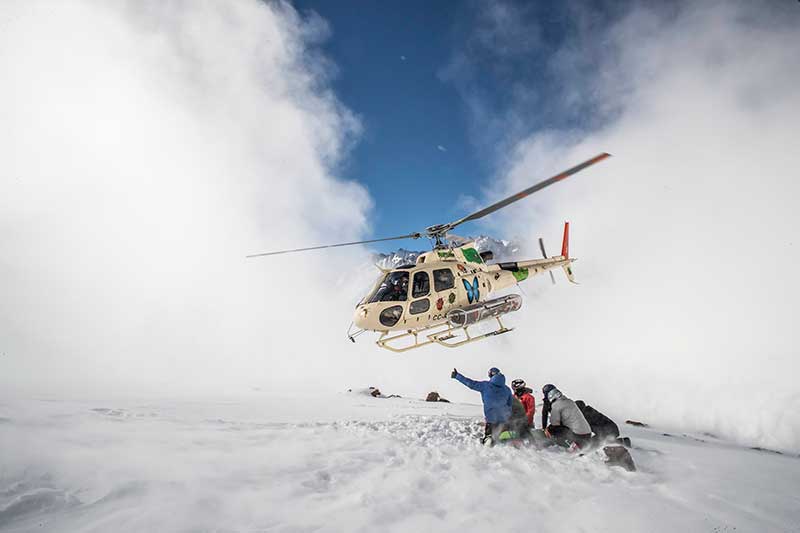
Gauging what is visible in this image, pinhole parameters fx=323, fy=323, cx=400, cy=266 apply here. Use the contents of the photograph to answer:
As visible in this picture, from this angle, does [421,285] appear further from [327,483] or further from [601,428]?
[327,483]

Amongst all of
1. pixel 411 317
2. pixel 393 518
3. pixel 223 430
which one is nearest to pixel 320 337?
pixel 411 317

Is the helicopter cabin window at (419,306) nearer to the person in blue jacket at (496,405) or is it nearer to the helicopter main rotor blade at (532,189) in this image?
the helicopter main rotor blade at (532,189)

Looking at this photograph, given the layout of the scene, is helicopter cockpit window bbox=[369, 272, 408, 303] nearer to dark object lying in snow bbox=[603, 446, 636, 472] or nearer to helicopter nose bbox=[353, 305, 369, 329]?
helicopter nose bbox=[353, 305, 369, 329]

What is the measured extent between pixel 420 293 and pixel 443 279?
3.29ft

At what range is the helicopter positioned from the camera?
8508mm

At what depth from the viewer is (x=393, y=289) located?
864cm

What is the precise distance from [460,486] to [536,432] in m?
2.66

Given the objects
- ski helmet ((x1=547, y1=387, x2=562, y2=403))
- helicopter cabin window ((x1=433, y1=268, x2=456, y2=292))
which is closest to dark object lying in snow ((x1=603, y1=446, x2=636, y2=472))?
ski helmet ((x1=547, y1=387, x2=562, y2=403))

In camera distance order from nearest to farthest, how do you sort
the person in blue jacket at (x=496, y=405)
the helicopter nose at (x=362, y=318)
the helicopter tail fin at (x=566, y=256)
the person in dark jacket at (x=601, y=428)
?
the person in blue jacket at (x=496, y=405), the person in dark jacket at (x=601, y=428), the helicopter nose at (x=362, y=318), the helicopter tail fin at (x=566, y=256)

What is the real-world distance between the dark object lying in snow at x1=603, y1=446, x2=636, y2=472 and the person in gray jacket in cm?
67

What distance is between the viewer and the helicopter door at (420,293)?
8.79 meters

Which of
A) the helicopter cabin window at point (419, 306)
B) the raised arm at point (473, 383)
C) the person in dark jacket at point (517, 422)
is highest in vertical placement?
the helicopter cabin window at point (419, 306)

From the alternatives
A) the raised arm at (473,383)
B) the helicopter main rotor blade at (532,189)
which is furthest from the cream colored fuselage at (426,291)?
the raised arm at (473,383)

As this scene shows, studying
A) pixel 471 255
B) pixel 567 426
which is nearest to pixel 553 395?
pixel 567 426
